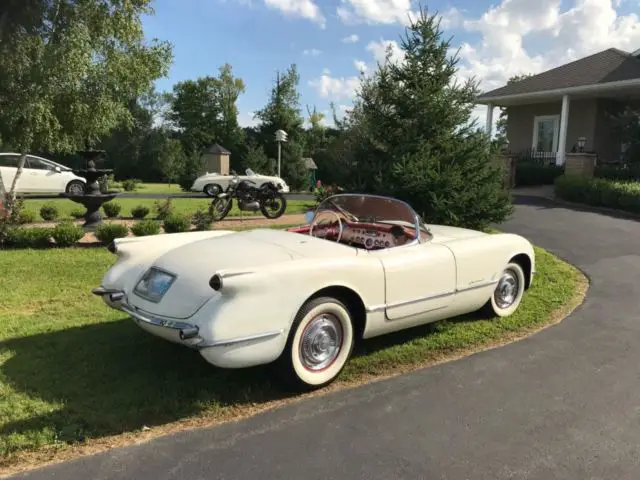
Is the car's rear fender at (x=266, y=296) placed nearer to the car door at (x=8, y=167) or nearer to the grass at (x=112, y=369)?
the grass at (x=112, y=369)

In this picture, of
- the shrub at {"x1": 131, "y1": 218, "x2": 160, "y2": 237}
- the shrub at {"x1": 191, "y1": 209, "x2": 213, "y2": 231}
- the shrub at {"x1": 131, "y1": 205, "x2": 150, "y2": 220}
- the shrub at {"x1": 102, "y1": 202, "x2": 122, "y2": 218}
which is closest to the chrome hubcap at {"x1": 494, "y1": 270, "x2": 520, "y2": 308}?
the shrub at {"x1": 131, "y1": 218, "x2": 160, "y2": 237}

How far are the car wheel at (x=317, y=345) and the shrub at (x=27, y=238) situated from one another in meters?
6.45

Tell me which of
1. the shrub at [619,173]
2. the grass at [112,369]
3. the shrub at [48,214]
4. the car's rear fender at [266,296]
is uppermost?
the shrub at [619,173]

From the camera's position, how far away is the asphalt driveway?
2.74 meters

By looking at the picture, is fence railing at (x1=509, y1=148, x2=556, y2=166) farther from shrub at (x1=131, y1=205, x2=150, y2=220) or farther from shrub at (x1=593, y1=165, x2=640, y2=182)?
shrub at (x1=131, y1=205, x2=150, y2=220)

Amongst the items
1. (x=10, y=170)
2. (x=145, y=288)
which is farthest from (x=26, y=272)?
(x=10, y=170)

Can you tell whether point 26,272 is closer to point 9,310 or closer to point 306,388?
point 9,310

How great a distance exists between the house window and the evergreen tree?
1402 centimetres

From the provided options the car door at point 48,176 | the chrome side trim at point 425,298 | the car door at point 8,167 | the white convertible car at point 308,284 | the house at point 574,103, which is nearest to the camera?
the white convertible car at point 308,284

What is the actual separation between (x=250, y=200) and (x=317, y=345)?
9.52 meters

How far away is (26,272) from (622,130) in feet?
63.5

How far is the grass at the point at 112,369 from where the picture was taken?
3.12m

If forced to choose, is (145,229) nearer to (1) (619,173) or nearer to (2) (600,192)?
(2) (600,192)

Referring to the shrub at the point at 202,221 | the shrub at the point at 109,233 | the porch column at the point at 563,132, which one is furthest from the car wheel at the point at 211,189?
the porch column at the point at 563,132
